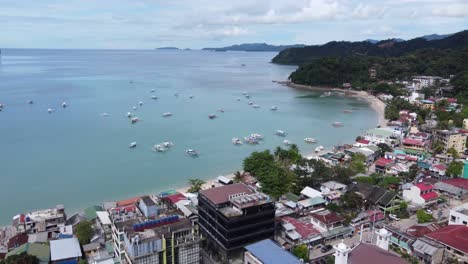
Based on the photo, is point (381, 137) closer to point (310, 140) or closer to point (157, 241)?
point (310, 140)

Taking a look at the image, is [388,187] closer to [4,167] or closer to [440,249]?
[440,249]

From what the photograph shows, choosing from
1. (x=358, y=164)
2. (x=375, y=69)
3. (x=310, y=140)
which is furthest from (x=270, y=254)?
(x=375, y=69)

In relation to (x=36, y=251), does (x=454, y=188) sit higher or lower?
higher

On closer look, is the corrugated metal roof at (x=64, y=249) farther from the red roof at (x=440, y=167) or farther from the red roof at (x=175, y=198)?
the red roof at (x=440, y=167)

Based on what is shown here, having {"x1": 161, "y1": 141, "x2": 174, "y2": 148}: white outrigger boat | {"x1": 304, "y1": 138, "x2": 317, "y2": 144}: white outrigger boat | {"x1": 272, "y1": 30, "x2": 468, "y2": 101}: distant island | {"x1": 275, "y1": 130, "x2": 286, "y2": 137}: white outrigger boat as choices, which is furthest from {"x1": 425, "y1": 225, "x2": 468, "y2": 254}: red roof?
{"x1": 272, "y1": 30, "x2": 468, "y2": 101}: distant island

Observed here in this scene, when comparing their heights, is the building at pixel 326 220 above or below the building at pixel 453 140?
below

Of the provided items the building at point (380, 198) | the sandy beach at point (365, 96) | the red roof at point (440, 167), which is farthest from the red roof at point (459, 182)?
the sandy beach at point (365, 96)
